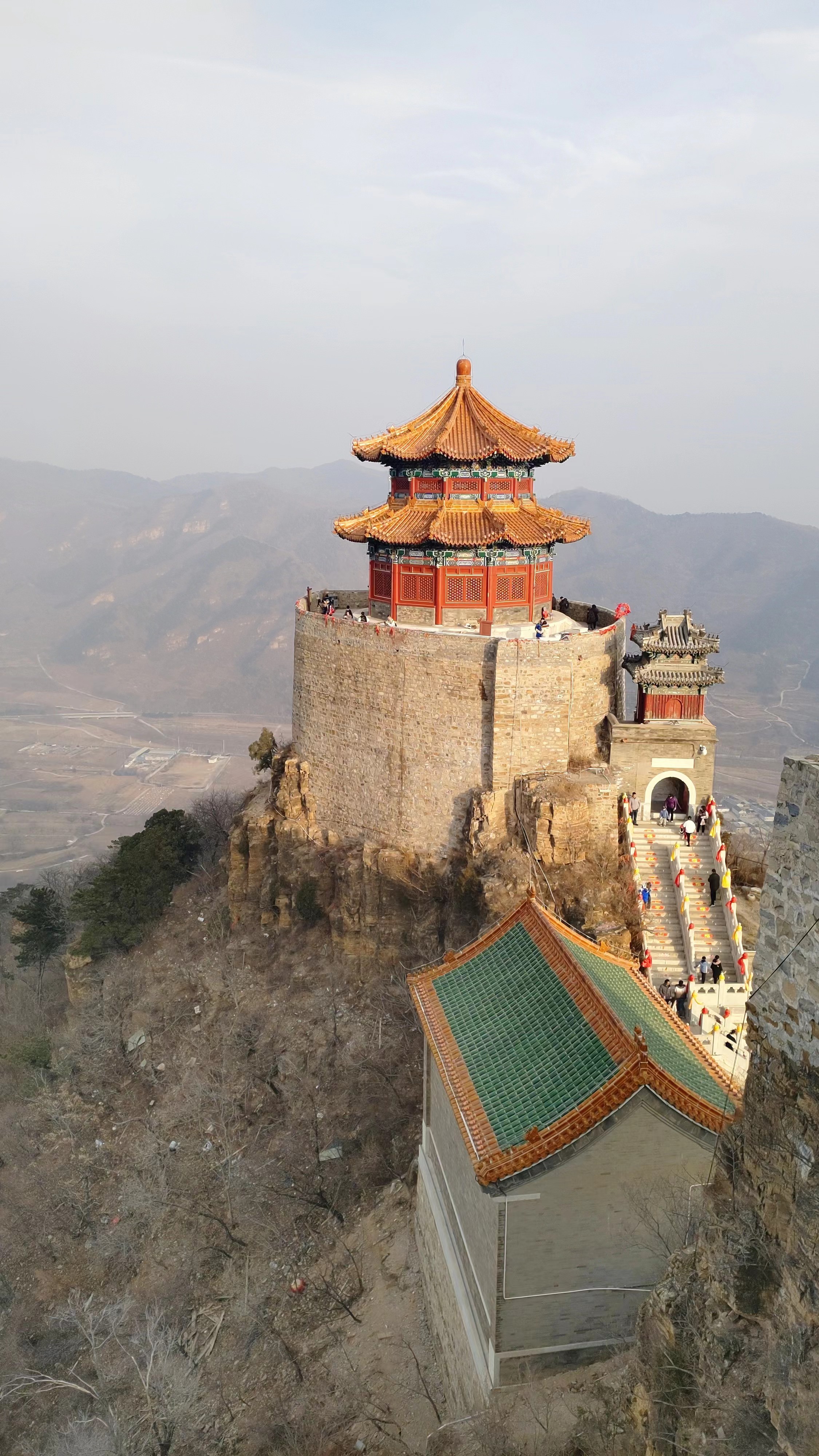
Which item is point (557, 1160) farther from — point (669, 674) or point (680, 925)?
point (669, 674)

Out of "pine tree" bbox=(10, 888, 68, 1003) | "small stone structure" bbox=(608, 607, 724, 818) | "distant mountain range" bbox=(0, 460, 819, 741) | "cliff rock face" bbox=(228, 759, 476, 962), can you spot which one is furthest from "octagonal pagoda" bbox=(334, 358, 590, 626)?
"distant mountain range" bbox=(0, 460, 819, 741)

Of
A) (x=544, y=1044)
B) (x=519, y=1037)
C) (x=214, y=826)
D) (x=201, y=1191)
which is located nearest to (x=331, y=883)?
(x=201, y=1191)

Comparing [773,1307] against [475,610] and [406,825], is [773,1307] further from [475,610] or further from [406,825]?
[475,610]

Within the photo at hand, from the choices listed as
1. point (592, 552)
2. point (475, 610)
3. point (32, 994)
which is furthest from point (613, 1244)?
point (592, 552)

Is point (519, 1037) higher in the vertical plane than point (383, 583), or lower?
lower

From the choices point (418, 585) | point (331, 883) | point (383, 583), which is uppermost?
point (383, 583)

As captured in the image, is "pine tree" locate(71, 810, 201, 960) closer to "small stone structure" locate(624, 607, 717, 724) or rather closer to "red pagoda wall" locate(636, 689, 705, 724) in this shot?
"red pagoda wall" locate(636, 689, 705, 724)
